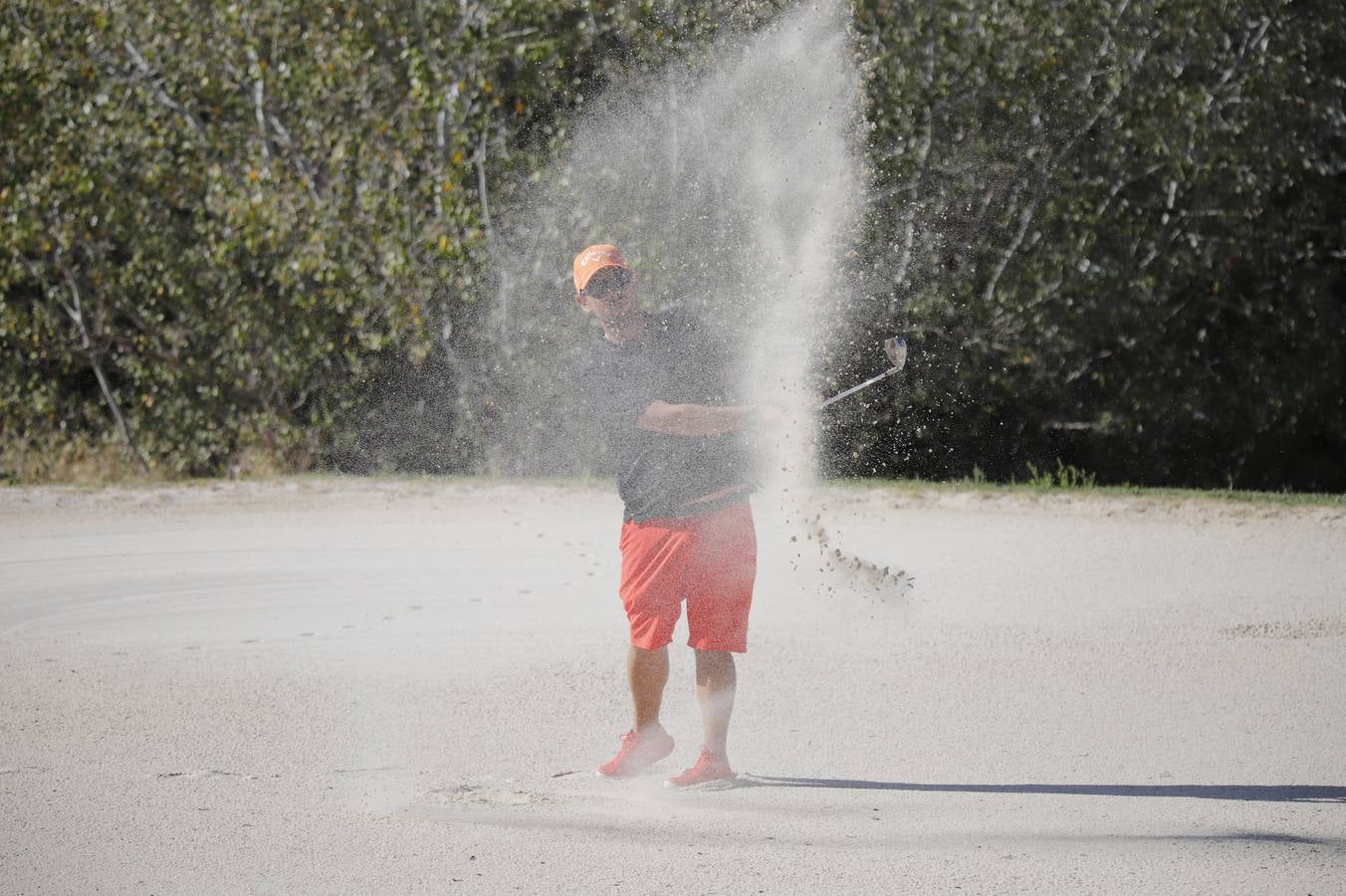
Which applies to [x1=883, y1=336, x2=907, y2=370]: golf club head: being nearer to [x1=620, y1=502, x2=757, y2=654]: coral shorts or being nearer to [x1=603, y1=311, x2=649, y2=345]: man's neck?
[x1=620, y1=502, x2=757, y2=654]: coral shorts

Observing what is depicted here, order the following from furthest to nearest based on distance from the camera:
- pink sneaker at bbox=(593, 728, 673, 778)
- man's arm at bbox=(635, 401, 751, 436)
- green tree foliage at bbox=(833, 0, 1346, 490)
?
1. green tree foliage at bbox=(833, 0, 1346, 490)
2. pink sneaker at bbox=(593, 728, 673, 778)
3. man's arm at bbox=(635, 401, 751, 436)

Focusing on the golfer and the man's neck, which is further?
the man's neck

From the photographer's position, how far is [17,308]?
13.8 meters

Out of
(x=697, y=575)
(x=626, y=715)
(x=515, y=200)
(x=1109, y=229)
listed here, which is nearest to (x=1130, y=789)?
(x=697, y=575)

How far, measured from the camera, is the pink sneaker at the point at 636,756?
17.8 ft

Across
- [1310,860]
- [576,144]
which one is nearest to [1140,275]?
[576,144]

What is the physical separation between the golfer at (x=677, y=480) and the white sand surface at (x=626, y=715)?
0.45 meters

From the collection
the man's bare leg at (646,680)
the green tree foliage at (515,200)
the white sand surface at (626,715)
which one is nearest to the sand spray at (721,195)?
the green tree foliage at (515,200)

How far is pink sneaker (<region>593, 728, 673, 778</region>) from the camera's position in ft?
17.8

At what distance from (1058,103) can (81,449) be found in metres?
8.47

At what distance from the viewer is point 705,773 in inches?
207

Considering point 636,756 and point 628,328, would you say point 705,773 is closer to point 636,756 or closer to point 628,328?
point 636,756

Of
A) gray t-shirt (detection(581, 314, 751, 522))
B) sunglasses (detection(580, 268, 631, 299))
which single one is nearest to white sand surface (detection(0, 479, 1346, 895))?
gray t-shirt (detection(581, 314, 751, 522))

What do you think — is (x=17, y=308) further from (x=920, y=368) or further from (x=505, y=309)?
(x=920, y=368)
